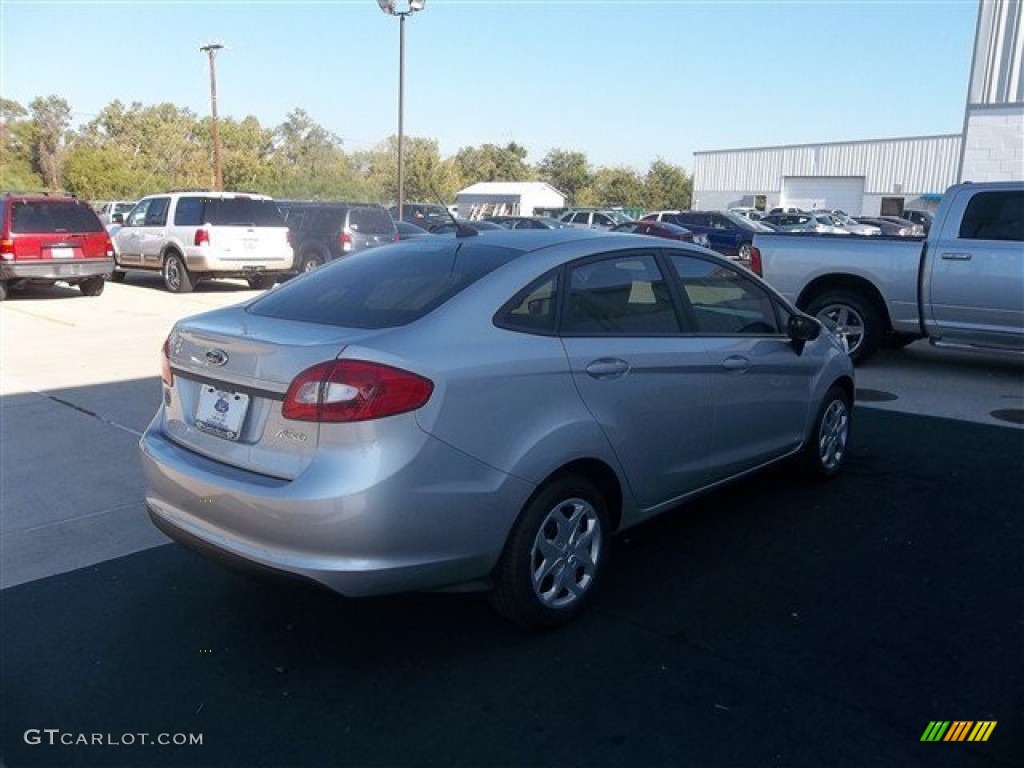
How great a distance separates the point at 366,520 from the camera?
2.96 metres

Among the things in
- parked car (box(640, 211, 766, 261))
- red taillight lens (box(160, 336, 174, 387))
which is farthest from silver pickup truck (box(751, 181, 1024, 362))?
parked car (box(640, 211, 766, 261))

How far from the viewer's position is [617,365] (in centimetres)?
371

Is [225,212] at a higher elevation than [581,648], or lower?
higher

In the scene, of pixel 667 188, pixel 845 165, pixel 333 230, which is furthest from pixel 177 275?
pixel 667 188

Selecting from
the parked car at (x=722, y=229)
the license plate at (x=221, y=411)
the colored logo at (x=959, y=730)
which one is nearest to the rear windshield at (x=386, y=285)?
the license plate at (x=221, y=411)

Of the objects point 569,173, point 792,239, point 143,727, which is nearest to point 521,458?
point 143,727

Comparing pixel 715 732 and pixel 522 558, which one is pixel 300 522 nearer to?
pixel 522 558

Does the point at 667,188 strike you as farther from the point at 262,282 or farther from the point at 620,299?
the point at 620,299

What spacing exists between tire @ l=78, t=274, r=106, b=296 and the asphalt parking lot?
37.0ft

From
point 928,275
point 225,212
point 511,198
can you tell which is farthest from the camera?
point 511,198

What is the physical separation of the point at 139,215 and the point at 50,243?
3.26 meters

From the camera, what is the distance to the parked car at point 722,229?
27750 mm

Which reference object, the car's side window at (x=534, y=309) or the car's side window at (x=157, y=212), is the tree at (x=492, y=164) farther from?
the car's side window at (x=534, y=309)

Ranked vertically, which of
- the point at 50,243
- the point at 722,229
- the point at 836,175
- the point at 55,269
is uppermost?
the point at 836,175
